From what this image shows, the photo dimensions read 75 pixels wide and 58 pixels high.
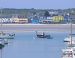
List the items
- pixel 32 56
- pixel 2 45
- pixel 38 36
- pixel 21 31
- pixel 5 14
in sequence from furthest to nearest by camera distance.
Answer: pixel 5 14, pixel 21 31, pixel 38 36, pixel 2 45, pixel 32 56

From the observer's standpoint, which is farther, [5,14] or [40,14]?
[40,14]

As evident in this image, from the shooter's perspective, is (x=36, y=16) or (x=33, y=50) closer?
(x=33, y=50)

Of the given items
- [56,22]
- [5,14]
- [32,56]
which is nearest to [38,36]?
[32,56]

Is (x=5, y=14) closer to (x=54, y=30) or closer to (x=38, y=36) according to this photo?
(x=54, y=30)

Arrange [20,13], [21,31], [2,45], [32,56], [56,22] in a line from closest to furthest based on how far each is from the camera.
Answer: [32,56], [2,45], [21,31], [56,22], [20,13]

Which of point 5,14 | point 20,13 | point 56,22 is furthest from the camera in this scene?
point 20,13

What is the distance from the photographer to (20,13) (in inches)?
5507

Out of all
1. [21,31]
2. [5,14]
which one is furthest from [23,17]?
[21,31]

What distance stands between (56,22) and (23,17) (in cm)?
1711

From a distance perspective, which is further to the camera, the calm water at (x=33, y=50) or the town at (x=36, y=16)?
the town at (x=36, y=16)

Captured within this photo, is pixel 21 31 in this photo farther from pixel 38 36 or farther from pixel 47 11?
pixel 47 11

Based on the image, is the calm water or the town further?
the town

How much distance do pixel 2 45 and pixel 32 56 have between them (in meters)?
9.70

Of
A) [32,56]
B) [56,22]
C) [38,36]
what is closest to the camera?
[32,56]
